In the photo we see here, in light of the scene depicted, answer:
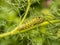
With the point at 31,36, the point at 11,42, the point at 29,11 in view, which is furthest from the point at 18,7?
the point at 11,42

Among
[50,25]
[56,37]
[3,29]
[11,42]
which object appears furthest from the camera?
[11,42]

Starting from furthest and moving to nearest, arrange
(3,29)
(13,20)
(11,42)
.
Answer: (13,20)
(11,42)
(3,29)

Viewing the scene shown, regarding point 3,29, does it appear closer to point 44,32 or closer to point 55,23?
point 44,32

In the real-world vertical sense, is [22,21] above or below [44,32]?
above

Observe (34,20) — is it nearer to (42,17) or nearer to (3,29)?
(42,17)

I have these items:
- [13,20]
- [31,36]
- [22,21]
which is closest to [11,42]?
[13,20]

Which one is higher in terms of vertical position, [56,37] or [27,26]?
[27,26]

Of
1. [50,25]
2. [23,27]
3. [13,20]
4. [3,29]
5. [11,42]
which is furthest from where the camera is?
[13,20]

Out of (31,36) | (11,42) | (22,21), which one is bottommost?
(11,42)

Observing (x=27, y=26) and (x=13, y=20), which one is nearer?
(x=27, y=26)
